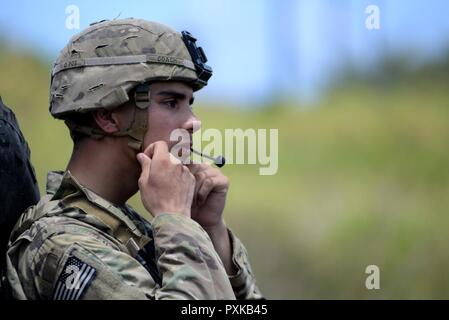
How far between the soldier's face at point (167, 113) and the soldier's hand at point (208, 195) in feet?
0.89

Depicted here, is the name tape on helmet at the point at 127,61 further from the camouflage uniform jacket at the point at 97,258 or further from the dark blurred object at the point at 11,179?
the camouflage uniform jacket at the point at 97,258

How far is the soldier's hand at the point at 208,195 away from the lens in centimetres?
367

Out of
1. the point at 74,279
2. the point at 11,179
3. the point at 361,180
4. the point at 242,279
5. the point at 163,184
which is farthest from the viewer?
the point at 361,180

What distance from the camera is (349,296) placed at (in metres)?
9.16

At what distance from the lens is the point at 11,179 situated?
3.40m

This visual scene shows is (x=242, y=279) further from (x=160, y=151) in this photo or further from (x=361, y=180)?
(x=361, y=180)

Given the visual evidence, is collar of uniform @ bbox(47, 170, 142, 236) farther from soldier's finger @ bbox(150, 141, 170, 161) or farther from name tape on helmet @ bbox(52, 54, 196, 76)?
name tape on helmet @ bbox(52, 54, 196, 76)

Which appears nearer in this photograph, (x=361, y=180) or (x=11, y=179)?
(x=11, y=179)

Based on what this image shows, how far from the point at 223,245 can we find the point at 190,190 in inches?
19.8

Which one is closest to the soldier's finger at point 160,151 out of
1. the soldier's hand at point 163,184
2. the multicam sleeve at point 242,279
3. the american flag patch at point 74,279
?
the soldier's hand at point 163,184

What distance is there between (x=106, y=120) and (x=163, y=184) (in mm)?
380

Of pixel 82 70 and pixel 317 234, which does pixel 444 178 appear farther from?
pixel 82 70

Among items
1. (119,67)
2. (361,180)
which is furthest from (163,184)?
(361,180)

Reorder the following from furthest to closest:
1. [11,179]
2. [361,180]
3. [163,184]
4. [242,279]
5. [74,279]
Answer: [361,180] < [242,279] < [11,179] < [163,184] < [74,279]
